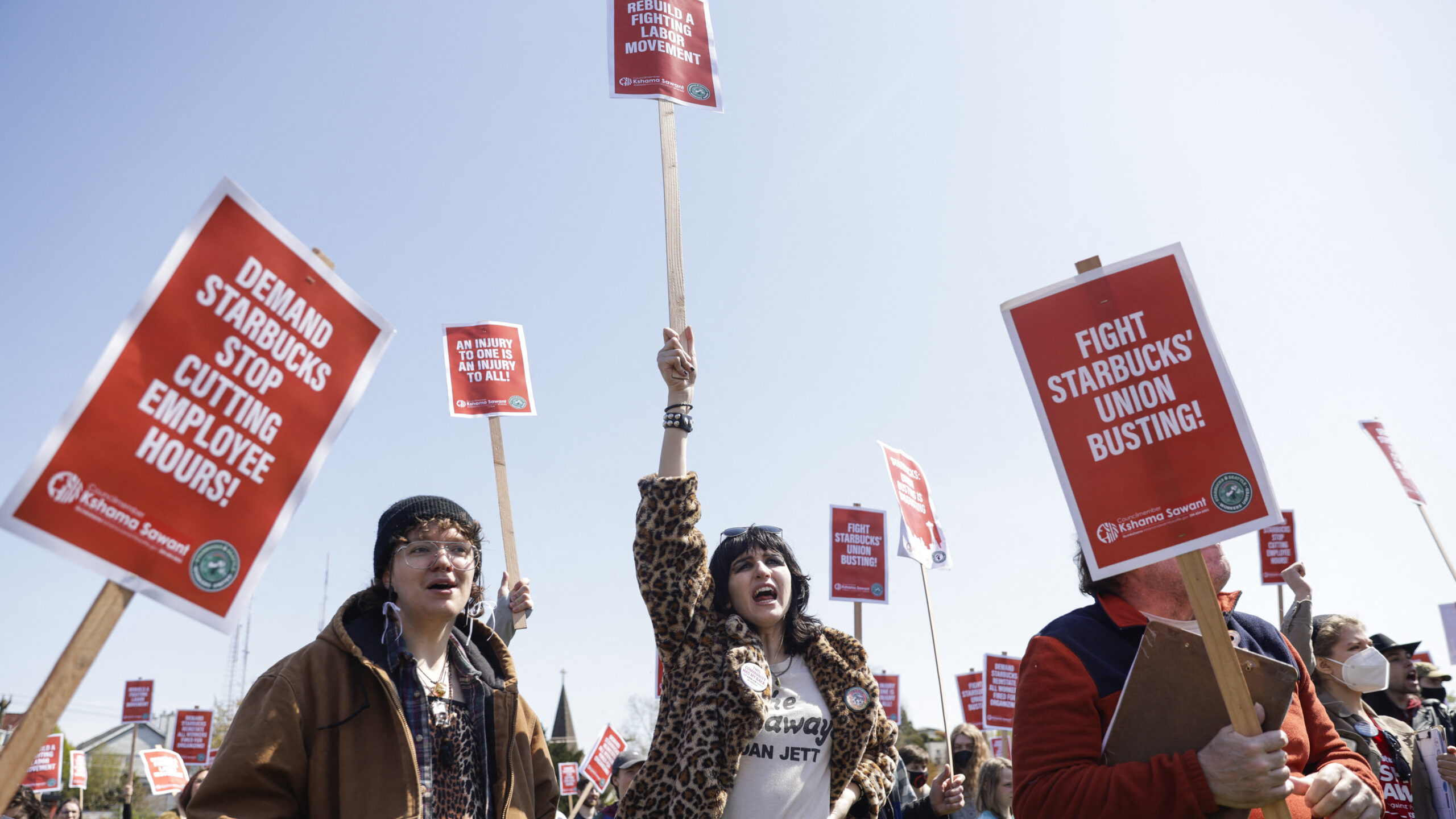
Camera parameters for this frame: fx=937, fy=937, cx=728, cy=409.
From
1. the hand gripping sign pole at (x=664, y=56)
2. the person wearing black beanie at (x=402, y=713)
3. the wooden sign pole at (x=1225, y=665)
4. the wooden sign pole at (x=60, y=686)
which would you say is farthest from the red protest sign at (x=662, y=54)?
the wooden sign pole at (x=60, y=686)

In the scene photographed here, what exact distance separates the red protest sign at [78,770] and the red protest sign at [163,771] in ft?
8.56

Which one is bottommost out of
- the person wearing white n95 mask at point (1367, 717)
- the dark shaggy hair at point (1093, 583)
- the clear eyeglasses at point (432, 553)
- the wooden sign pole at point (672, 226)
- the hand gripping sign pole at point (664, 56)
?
the person wearing white n95 mask at point (1367, 717)

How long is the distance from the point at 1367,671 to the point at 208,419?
485 centimetres

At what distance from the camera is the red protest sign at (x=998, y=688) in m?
11.5

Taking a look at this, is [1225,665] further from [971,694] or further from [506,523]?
[971,694]

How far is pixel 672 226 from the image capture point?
3.86 metres

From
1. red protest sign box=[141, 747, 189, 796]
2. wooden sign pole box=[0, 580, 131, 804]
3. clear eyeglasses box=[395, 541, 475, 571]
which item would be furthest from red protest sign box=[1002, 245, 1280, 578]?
red protest sign box=[141, 747, 189, 796]

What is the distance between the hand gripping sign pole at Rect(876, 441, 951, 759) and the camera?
7.42 m

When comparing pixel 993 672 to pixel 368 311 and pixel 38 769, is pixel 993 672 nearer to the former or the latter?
pixel 368 311

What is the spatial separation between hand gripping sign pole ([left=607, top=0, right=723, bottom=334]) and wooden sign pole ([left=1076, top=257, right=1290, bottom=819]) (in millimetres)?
3061

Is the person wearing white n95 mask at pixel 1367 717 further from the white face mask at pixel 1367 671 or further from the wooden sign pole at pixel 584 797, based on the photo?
the wooden sign pole at pixel 584 797

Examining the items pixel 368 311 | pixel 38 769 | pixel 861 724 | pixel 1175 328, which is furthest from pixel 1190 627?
pixel 38 769

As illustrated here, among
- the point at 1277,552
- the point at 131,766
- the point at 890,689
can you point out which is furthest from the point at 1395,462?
the point at 131,766

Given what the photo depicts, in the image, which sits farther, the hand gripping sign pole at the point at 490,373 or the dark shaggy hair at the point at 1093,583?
the hand gripping sign pole at the point at 490,373
